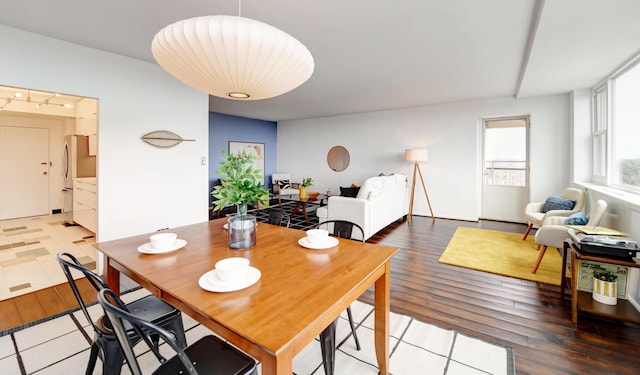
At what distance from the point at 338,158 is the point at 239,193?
20.0 feet

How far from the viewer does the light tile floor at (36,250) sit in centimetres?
282

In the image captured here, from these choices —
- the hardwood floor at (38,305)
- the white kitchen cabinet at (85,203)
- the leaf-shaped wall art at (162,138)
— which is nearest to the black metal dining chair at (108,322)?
the hardwood floor at (38,305)

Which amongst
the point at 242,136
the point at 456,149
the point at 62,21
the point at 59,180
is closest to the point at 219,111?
the point at 242,136

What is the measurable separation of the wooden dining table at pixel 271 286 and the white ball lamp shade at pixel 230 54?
974 mm

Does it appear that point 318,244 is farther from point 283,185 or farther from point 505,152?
point 283,185

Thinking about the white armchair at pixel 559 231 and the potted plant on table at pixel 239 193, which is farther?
the white armchair at pixel 559 231

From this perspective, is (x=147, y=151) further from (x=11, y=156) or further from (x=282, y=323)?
(x=11, y=156)

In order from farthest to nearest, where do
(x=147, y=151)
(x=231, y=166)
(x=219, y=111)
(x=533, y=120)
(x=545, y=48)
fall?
(x=219, y=111) < (x=533, y=120) < (x=147, y=151) < (x=545, y=48) < (x=231, y=166)

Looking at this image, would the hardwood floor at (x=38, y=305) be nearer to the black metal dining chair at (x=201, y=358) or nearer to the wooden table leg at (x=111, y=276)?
the wooden table leg at (x=111, y=276)

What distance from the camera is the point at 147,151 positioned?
3.42 metres

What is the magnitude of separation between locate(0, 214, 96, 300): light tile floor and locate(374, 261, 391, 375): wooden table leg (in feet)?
9.18

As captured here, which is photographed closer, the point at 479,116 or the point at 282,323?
the point at 282,323

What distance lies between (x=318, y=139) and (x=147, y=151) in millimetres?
4997

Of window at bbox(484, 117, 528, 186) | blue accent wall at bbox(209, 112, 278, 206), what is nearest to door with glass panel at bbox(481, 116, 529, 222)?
window at bbox(484, 117, 528, 186)
